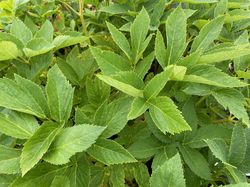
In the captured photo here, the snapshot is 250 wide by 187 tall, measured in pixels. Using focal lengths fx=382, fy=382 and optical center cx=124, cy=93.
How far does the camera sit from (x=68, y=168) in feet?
2.39

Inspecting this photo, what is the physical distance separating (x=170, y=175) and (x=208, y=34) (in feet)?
1.09

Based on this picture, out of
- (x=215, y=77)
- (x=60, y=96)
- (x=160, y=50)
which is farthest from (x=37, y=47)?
(x=215, y=77)

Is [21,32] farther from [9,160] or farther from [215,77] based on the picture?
[215,77]

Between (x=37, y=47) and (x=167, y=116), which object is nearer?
(x=167, y=116)

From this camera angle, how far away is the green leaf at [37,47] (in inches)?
32.3

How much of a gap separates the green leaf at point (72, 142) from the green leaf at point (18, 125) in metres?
0.06

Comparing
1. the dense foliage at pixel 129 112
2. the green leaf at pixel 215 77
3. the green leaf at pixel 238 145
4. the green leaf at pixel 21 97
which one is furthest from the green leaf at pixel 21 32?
the green leaf at pixel 238 145

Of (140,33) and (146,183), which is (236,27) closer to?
(140,33)

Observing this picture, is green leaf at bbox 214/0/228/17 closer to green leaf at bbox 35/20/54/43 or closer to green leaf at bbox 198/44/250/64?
green leaf at bbox 198/44/250/64

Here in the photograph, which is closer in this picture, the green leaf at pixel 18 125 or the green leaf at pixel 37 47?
the green leaf at pixel 18 125

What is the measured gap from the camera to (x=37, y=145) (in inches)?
26.7

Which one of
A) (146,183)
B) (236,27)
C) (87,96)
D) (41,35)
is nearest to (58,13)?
(41,35)

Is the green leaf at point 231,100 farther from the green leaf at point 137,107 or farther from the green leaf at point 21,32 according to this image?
the green leaf at point 21,32

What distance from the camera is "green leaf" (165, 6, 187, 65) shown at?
78 cm
